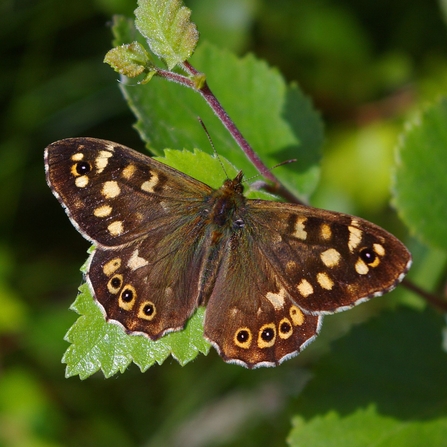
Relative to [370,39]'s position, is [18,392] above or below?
below

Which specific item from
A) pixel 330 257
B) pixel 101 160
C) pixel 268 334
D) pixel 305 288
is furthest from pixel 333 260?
pixel 101 160

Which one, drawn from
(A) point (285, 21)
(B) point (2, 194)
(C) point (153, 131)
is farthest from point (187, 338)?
(A) point (285, 21)

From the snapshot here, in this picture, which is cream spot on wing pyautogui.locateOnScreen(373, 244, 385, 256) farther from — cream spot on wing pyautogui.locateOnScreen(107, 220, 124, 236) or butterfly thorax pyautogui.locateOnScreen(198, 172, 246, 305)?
cream spot on wing pyautogui.locateOnScreen(107, 220, 124, 236)

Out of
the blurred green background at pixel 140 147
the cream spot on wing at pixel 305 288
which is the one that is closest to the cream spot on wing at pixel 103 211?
the cream spot on wing at pixel 305 288

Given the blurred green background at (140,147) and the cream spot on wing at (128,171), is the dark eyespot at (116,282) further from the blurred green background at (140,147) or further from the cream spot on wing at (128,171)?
the blurred green background at (140,147)

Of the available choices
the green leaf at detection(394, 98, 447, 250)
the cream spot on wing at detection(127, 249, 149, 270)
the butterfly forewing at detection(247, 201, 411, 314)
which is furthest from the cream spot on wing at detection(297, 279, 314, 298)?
the green leaf at detection(394, 98, 447, 250)

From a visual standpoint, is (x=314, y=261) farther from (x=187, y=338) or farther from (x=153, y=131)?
(x=153, y=131)

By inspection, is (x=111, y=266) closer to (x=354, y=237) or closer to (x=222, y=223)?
(x=222, y=223)
